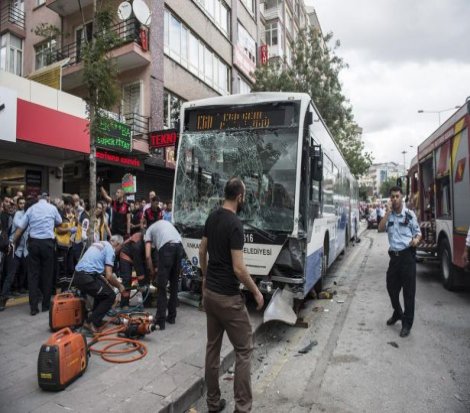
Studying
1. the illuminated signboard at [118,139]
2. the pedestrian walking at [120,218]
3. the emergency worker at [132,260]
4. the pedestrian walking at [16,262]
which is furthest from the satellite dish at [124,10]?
the emergency worker at [132,260]

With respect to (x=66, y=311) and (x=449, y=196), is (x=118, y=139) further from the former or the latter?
(x=449, y=196)

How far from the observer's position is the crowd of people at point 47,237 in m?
5.96

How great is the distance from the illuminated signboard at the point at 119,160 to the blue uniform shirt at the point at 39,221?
21.1 ft

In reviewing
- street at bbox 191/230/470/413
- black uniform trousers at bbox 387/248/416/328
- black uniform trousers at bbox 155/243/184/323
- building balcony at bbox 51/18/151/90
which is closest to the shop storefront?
building balcony at bbox 51/18/151/90

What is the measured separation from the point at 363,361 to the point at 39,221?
4994 mm

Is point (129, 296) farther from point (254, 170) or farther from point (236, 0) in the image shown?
point (236, 0)

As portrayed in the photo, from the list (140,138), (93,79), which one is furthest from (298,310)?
(140,138)

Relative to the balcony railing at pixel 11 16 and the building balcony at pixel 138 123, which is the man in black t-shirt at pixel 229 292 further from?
the balcony railing at pixel 11 16

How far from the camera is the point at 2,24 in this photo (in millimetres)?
18781

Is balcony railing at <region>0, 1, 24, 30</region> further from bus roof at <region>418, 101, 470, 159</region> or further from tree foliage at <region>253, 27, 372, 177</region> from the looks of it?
bus roof at <region>418, 101, 470, 159</region>

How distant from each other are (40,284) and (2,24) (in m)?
17.9

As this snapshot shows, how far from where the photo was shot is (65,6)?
16047 mm

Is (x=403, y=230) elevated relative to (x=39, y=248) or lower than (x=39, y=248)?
elevated

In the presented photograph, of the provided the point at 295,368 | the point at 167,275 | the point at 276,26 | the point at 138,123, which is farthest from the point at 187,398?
the point at 276,26
